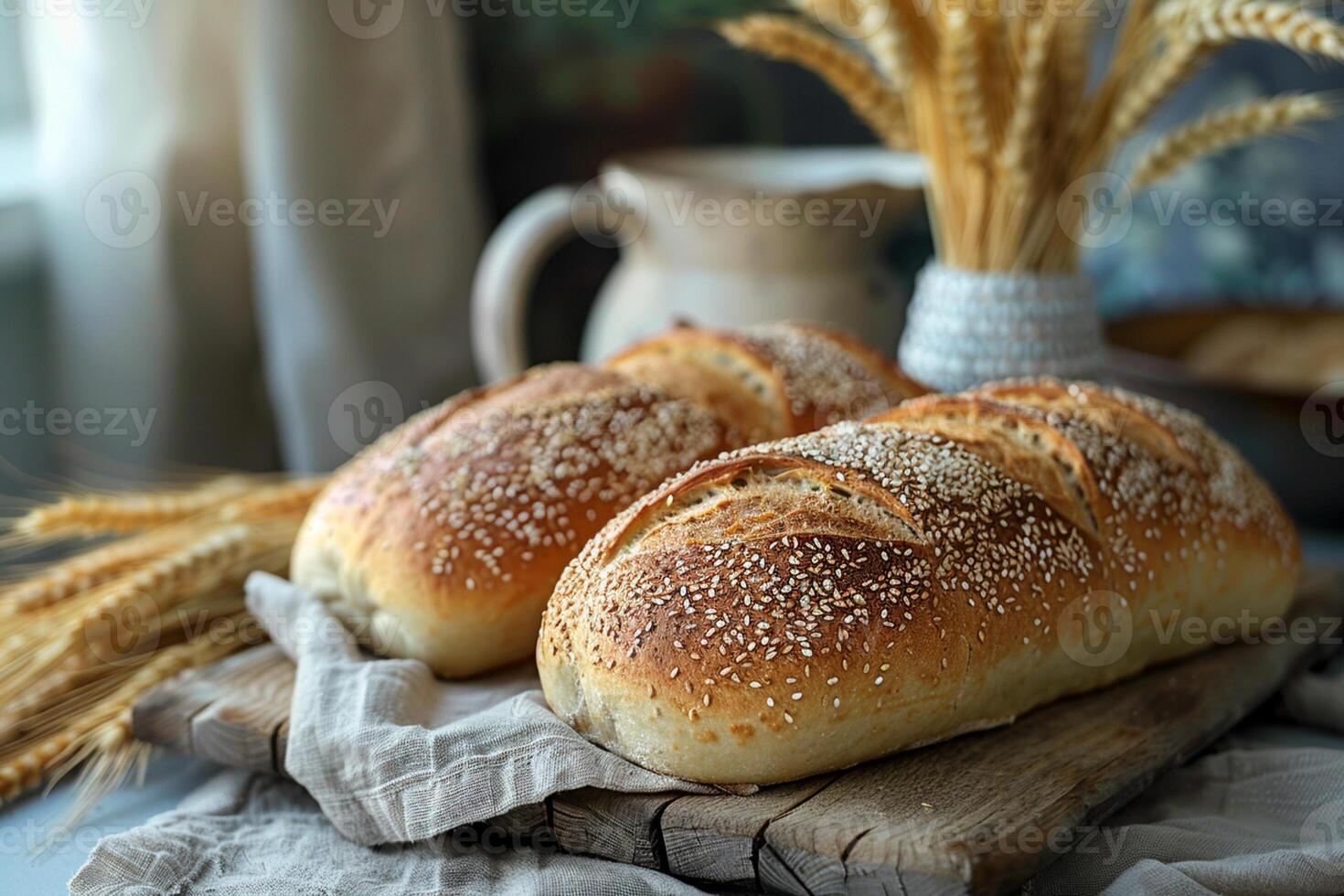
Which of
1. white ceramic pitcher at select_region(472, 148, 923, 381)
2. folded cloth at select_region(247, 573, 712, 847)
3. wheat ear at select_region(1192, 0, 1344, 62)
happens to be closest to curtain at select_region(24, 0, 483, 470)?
white ceramic pitcher at select_region(472, 148, 923, 381)

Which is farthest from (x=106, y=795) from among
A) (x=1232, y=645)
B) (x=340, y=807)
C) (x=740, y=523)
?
(x=1232, y=645)

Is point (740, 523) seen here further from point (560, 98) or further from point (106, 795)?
point (560, 98)

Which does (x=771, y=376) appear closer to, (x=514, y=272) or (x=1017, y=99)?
(x=1017, y=99)

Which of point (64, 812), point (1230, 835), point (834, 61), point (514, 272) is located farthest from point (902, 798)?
point (514, 272)

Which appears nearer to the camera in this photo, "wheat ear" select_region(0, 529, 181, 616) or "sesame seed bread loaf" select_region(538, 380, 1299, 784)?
"sesame seed bread loaf" select_region(538, 380, 1299, 784)

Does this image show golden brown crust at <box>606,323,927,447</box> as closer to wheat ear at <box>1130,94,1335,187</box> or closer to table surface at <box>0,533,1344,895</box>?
wheat ear at <box>1130,94,1335,187</box>

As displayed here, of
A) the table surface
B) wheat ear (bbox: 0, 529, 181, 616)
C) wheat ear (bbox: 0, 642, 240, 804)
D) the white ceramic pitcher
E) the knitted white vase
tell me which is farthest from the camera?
the white ceramic pitcher

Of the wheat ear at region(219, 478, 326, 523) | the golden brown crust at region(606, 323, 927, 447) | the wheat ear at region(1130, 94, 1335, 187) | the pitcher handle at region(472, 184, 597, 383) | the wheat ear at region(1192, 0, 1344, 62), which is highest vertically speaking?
the wheat ear at region(1192, 0, 1344, 62)
